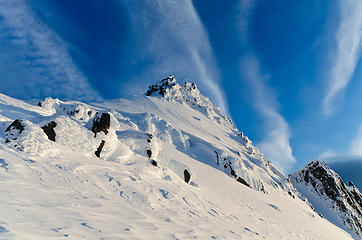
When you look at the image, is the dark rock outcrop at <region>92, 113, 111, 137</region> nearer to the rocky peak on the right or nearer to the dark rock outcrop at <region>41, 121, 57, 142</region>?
the dark rock outcrop at <region>41, 121, 57, 142</region>

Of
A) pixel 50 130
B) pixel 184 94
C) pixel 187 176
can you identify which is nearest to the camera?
pixel 50 130

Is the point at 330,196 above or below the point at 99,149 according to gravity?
above

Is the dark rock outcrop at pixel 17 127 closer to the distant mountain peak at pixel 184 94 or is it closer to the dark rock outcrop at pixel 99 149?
the dark rock outcrop at pixel 99 149

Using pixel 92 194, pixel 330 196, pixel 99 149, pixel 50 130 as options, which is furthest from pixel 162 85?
pixel 92 194

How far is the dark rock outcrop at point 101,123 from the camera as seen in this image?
15.5 metres

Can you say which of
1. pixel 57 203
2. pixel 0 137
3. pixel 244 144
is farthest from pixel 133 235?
pixel 244 144

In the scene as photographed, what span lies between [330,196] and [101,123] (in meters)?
60.6

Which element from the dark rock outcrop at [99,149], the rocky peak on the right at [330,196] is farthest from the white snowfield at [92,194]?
the rocky peak on the right at [330,196]

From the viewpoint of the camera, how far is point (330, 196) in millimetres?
49188

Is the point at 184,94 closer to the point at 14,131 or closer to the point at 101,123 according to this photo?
the point at 101,123

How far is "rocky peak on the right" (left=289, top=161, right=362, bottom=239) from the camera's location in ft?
143

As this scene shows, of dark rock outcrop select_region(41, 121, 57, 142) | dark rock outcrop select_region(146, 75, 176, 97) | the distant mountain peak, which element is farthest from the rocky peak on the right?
dark rock outcrop select_region(146, 75, 176, 97)

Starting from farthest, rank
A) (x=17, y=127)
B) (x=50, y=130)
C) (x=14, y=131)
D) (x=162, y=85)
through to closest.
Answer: (x=162, y=85)
(x=50, y=130)
(x=17, y=127)
(x=14, y=131)

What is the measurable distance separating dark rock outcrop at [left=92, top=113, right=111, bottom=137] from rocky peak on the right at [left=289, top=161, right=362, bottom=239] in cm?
5417
